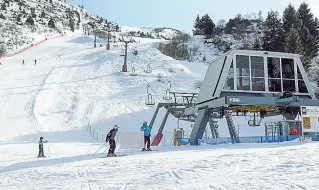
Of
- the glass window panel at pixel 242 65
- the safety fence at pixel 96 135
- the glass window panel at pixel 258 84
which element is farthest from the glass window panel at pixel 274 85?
the safety fence at pixel 96 135

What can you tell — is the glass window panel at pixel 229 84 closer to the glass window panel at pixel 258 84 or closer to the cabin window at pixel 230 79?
the cabin window at pixel 230 79

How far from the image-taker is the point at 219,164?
9.98 m

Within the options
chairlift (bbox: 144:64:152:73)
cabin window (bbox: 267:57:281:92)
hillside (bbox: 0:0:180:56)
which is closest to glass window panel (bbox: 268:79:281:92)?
cabin window (bbox: 267:57:281:92)

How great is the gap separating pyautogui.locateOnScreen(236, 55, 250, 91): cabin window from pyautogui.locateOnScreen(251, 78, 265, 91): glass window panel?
0.85 feet

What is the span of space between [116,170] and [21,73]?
127ft

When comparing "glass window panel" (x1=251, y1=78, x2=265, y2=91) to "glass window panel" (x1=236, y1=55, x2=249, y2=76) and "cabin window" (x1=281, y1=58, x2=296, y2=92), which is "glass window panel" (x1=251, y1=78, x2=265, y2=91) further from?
"cabin window" (x1=281, y1=58, x2=296, y2=92)

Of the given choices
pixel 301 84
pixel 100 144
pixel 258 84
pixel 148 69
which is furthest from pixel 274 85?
pixel 148 69

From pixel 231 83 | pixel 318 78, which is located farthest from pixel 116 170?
pixel 318 78

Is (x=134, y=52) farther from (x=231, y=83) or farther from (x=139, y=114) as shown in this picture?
(x=231, y=83)

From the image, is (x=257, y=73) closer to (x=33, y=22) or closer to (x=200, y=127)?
(x=200, y=127)

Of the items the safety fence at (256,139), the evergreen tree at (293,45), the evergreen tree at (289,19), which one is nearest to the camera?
the safety fence at (256,139)

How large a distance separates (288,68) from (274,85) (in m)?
1.21

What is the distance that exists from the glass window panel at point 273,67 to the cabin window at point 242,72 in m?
1.11

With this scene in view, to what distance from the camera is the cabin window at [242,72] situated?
17594mm
